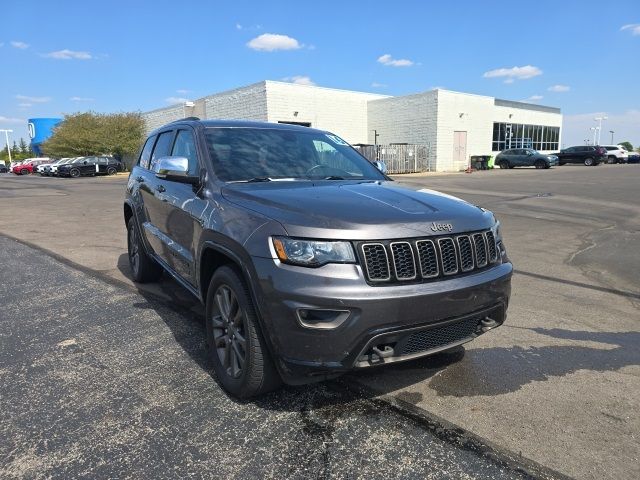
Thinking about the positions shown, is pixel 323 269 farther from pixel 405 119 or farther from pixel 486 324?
pixel 405 119

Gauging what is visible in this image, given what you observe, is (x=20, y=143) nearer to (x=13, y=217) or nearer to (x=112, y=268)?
(x=13, y=217)

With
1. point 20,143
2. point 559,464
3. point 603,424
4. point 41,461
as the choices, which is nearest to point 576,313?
point 603,424

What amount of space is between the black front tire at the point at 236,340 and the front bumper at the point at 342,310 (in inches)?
6.9

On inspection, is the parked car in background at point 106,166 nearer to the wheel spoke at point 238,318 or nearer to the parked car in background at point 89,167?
the parked car in background at point 89,167

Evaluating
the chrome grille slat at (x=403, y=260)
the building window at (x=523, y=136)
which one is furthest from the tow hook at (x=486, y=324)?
the building window at (x=523, y=136)

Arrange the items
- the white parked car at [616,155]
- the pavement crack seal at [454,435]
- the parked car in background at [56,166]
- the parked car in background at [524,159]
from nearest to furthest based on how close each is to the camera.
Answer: the pavement crack seal at [454,435] < the parked car in background at [56,166] < the parked car in background at [524,159] < the white parked car at [616,155]

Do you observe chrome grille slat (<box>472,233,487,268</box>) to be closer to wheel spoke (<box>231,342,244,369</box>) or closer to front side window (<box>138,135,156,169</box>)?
wheel spoke (<box>231,342,244,369</box>)

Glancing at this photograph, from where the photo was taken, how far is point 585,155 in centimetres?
4681

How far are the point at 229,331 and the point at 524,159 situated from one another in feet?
142

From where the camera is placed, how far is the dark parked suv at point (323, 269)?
2.57 meters

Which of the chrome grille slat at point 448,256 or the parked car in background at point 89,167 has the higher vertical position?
the chrome grille slat at point 448,256

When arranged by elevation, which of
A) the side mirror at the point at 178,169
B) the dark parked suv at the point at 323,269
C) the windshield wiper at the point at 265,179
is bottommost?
the dark parked suv at the point at 323,269

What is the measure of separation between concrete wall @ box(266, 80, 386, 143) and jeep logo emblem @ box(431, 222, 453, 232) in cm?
3275

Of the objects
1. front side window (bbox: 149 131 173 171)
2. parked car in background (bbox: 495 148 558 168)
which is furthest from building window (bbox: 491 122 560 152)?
front side window (bbox: 149 131 173 171)
